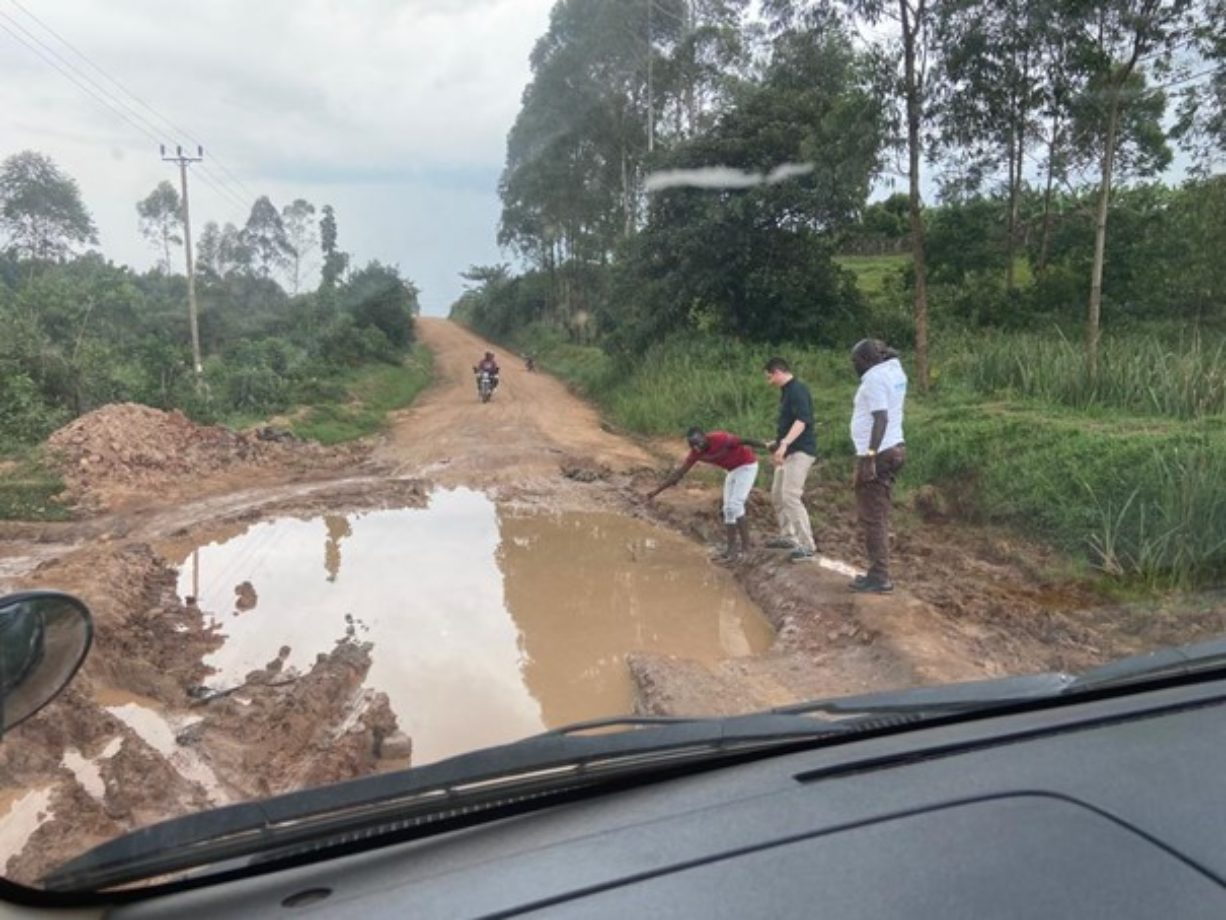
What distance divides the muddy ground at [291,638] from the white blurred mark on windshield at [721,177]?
8235 mm

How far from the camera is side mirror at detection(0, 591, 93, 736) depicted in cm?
147

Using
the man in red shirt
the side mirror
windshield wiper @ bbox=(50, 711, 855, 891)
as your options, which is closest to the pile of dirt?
the man in red shirt

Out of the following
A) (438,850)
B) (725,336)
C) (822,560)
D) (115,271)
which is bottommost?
(822,560)

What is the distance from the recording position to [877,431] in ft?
21.0

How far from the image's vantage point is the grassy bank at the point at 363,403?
17.2m

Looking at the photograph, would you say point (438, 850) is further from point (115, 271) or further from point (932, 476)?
point (115, 271)

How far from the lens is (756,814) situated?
1.58 meters

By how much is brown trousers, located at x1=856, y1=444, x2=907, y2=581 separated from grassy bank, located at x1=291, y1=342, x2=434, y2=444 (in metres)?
11.6

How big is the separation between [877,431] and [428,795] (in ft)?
17.0

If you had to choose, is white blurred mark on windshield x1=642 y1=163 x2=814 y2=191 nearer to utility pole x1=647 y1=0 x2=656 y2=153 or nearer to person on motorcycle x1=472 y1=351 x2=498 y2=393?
utility pole x1=647 y1=0 x2=656 y2=153

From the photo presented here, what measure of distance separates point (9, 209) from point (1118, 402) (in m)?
23.1

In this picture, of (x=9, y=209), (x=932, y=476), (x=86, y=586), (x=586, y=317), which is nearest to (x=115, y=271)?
(x=9, y=209)

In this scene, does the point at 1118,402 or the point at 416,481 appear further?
the point at 416,481

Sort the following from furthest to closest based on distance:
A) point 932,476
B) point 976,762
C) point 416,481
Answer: point 416,481
point 932,476
point 976,762
